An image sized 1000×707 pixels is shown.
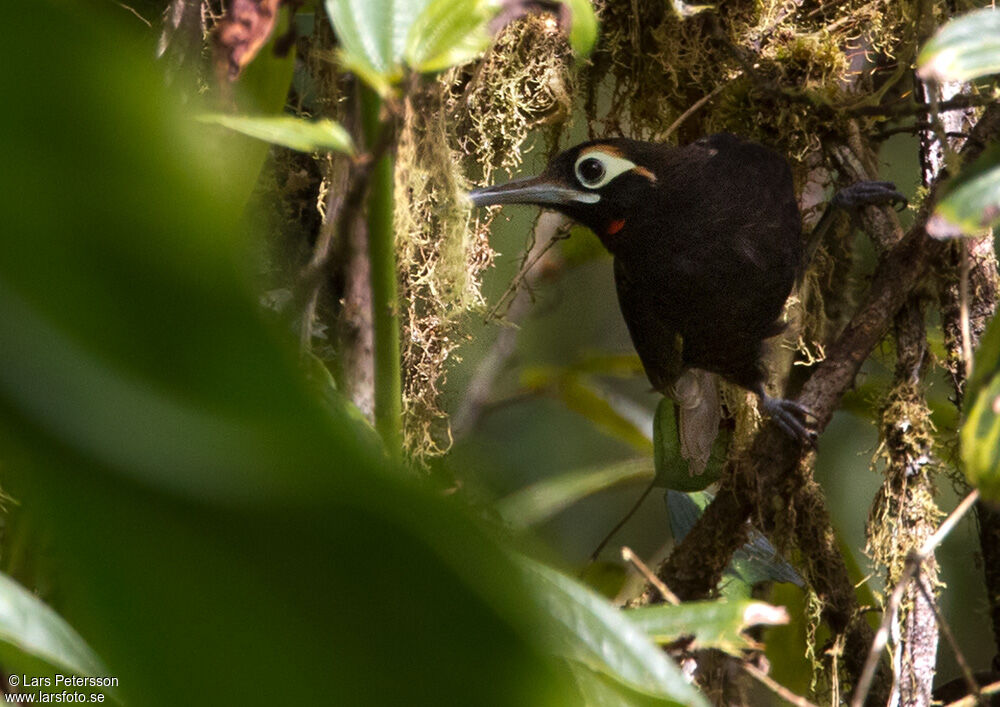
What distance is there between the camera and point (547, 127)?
263cm

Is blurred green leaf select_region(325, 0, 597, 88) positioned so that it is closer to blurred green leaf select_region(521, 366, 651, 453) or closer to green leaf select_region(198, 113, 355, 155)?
green leaf select_region(198, 113, 355, 155)

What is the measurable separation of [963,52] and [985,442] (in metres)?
0.43

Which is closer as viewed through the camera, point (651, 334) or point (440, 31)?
point (440, 31)

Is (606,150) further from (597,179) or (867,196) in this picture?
(867,196)

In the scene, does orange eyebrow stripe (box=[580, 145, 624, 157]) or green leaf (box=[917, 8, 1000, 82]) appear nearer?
green leaf (box=[917, 8, 1000, 82])

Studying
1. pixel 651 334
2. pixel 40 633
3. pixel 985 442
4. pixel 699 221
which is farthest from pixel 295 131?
pixel 651 334

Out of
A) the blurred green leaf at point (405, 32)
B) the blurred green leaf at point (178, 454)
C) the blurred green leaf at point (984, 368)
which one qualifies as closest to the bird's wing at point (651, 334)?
the blurred green leaf at point (984, 368)

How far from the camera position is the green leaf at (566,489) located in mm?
2664

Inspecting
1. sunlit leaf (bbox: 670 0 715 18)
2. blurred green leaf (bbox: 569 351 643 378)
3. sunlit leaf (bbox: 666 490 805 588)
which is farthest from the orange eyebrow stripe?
blurred green leaf (bbox: 569 351 643 378)

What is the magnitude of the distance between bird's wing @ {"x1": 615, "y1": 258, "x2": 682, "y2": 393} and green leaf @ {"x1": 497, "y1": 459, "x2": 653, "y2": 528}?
0.37 metres

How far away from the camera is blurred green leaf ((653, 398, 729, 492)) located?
2504mm

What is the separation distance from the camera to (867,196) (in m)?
2.48

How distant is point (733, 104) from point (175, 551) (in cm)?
245

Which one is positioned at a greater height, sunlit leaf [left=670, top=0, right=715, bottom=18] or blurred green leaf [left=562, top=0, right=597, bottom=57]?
sunlit leaf [left=670, top=0, right=715, bottom=18]
